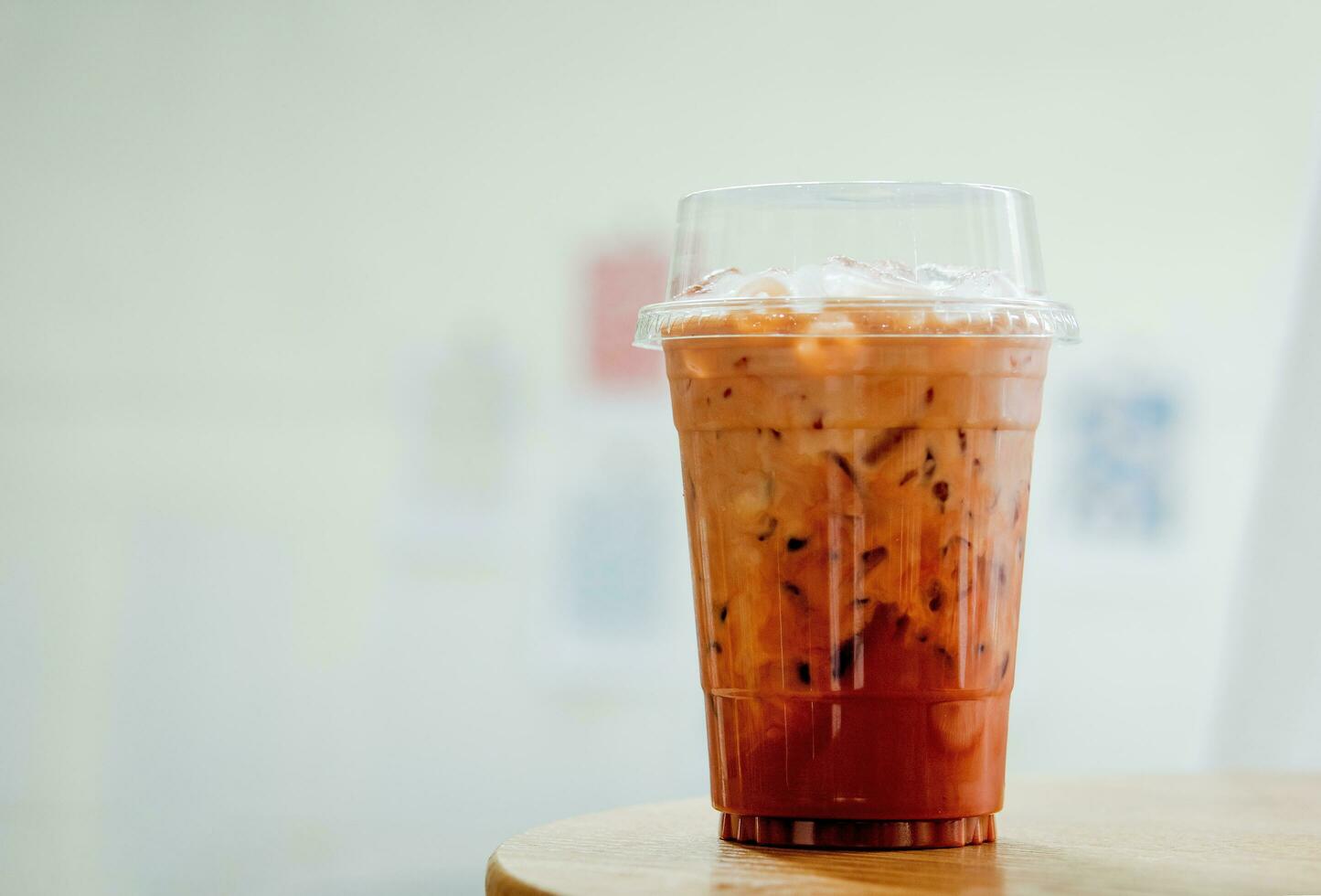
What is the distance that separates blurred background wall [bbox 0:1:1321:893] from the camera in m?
3.00

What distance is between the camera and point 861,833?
751 millimetres

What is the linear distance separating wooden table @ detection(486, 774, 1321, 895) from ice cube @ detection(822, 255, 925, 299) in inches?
11.6

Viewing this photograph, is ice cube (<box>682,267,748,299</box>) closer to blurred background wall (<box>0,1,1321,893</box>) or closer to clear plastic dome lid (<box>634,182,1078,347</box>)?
clear plastic dome lid (<box>634,182,1078,347</box>)

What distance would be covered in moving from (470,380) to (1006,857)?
2482 mm

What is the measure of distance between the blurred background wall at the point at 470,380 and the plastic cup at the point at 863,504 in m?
2.22

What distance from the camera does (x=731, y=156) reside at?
3.06 meters

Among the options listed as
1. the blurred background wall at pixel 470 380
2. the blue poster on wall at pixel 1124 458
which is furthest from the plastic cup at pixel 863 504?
the blue poster on wall at pixel 1124 458

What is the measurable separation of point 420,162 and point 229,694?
1.22 metres

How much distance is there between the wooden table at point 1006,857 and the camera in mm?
646

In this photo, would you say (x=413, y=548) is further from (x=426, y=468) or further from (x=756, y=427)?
(x=756, y=427)

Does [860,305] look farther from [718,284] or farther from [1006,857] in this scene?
[1006,857]

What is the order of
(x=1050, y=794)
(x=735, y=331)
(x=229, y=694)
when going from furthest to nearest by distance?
(x=229, y=694) < (x=1050, y=794) < (x=735, y=331)

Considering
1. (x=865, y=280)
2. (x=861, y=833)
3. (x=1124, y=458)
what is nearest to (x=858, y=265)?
(x=865, y=280)

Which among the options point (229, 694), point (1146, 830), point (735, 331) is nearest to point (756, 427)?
point (735, 331)
